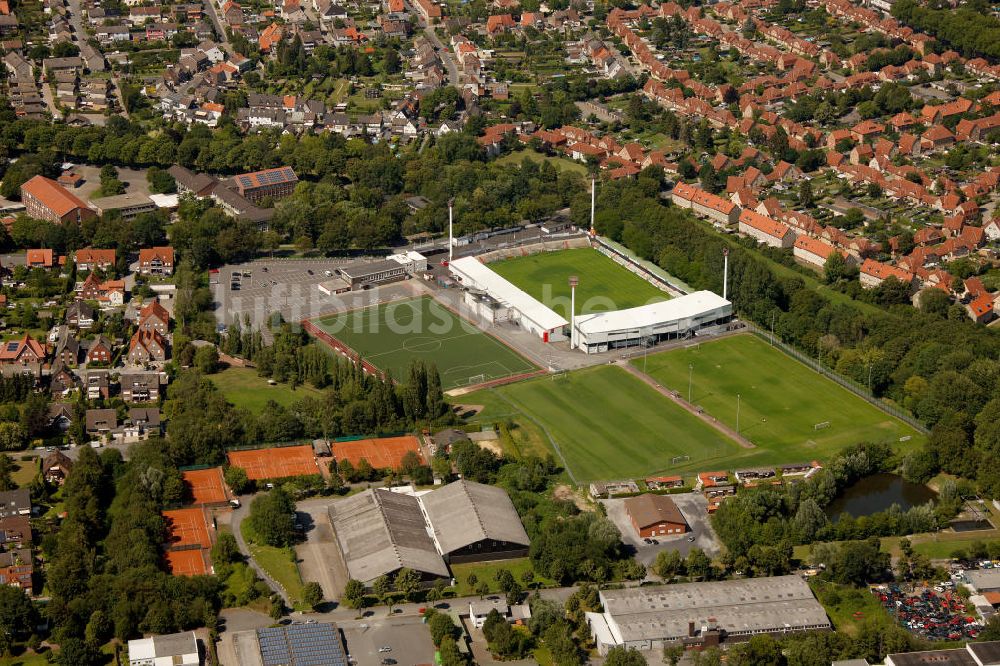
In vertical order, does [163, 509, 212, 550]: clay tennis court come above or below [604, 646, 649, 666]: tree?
below

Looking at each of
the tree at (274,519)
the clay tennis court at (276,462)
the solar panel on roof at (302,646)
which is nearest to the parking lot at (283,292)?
the clay tennis court at (276,462)

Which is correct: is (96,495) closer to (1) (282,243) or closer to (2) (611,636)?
(2) (611,636)

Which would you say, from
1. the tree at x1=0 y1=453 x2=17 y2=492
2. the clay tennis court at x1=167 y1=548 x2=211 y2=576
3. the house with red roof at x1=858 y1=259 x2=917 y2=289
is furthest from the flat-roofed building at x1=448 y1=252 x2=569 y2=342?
the tree at x1=0 y1=453 x2=17 y2=492

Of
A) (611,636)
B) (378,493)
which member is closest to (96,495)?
(378,493)

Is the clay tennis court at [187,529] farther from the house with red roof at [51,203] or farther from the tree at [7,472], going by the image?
the house with red roof at [51,203]

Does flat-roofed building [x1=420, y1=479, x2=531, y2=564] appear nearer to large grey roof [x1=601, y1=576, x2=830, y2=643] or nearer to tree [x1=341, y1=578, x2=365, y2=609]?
tree [x1=341, y1=578, x2=365, y2=609]

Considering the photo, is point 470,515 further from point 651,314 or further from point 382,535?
point 651,314

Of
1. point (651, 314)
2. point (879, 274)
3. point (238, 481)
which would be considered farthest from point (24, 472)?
point (879, 274)
